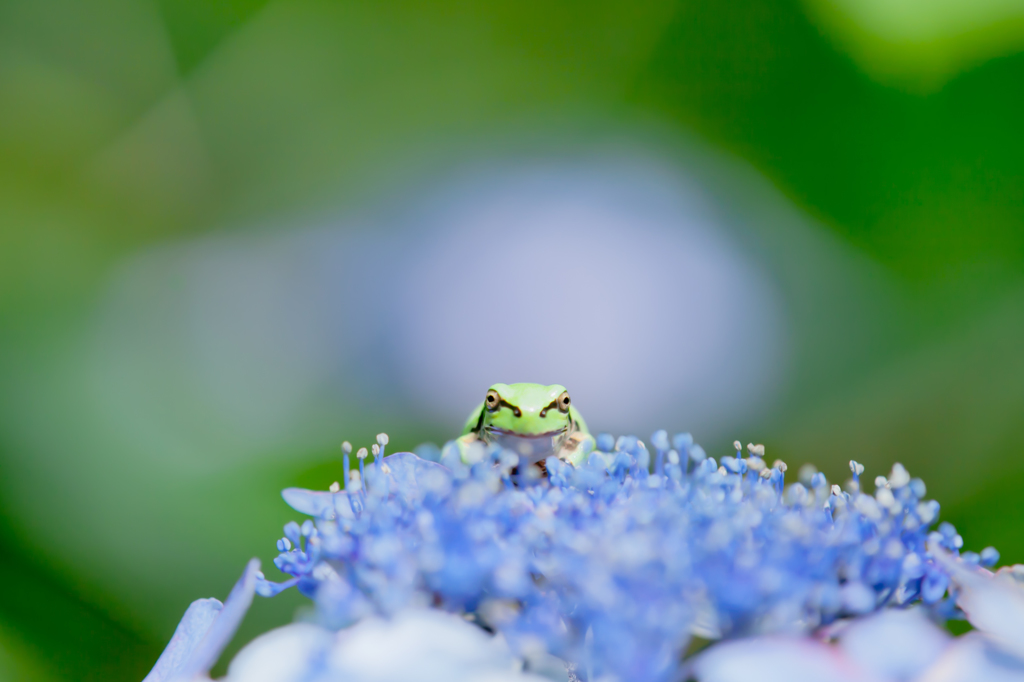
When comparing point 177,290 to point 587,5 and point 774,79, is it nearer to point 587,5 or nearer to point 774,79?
point 587,5

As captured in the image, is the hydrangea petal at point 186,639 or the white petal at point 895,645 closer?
the white petal at point 895,645

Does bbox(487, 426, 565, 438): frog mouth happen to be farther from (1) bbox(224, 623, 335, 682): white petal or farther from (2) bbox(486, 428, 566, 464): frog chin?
(1) bbox(224, 623, 335, 682): white petal

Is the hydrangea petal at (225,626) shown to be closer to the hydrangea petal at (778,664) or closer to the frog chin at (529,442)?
the hydrangea petal at (778,664)

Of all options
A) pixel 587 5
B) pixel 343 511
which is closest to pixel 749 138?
pixel 587 5

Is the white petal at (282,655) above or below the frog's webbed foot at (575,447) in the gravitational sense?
below

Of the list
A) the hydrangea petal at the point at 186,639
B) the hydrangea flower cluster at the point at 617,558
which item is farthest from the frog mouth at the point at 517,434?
the hydrangea petal at the point at 186,639

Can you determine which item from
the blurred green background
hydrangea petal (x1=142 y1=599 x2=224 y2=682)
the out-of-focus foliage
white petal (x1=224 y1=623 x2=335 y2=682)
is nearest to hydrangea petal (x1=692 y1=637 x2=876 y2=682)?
white petal (x1=224 y1=623 x2=335 y2=682)

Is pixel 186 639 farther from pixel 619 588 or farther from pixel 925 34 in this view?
pixel 925 34
